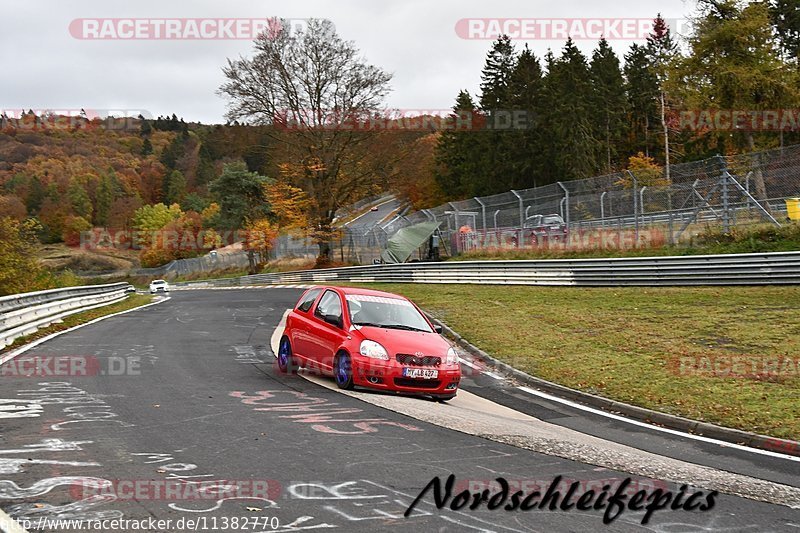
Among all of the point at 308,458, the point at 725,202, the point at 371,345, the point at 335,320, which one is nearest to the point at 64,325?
the point at 335,320

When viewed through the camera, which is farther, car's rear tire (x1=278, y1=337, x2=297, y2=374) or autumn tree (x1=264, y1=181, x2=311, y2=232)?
autumn tree (x1=264, y1=181, x2=311, y2=232)

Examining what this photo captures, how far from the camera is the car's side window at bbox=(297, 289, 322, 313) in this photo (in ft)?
41.1

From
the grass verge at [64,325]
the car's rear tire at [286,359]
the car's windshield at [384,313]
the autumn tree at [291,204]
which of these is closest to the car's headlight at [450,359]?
the car's windshield at [384,313]

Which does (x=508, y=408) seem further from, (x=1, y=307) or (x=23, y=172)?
(x=23, y=172)

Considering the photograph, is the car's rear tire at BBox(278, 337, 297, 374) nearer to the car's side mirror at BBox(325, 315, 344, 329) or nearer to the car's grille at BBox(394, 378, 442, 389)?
the car's side mirror at BBox(325, 315, 344, 329)

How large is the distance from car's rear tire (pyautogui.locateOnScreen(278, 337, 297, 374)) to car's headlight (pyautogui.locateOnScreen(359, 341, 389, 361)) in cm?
234

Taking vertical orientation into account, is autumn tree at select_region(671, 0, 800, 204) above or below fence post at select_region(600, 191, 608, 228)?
above

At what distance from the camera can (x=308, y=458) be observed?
659 centimetres

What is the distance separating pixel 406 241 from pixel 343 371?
96.0ft

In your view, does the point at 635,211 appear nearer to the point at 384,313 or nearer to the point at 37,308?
the point at 384,313

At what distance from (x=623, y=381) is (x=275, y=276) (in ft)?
144

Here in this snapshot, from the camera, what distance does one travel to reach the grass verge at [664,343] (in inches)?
400

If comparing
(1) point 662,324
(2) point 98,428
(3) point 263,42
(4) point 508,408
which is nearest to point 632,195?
(1) point 662,324

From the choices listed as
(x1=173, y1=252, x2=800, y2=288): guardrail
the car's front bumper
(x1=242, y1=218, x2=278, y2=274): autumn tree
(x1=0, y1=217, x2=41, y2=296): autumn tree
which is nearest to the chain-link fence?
(x1=173, y1=252, x2=800, y2=288): guardrail
